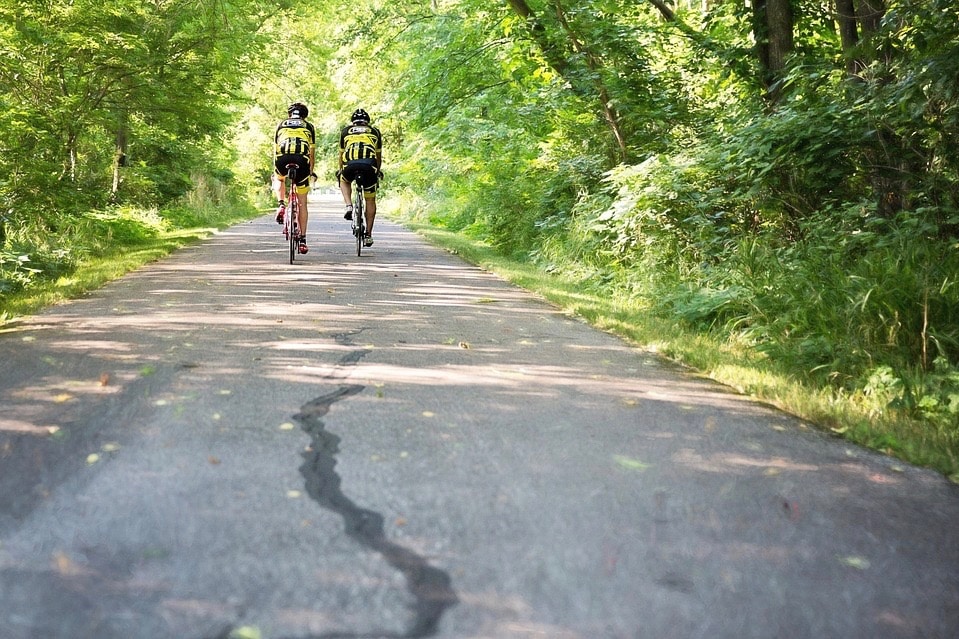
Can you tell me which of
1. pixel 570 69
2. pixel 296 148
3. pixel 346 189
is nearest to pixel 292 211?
pixel 296 148

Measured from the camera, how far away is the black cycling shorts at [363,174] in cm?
1348

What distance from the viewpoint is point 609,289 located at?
1112 centimetres

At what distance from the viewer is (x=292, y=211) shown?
42.6 ft

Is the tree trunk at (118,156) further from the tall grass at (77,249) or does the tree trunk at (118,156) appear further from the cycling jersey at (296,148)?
the cycling jersey at (296,148)

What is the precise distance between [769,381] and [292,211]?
8.63 m

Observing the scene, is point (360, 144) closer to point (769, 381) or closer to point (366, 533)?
point (769, 381)

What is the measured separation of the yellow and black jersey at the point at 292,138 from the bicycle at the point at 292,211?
203 millimetres

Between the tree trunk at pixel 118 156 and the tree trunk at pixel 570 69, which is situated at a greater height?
the tree trunk at pixel 570 69

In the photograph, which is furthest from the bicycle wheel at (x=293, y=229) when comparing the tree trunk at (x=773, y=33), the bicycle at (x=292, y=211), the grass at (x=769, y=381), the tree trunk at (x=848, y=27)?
the tree trunk at (x=848, y=27)

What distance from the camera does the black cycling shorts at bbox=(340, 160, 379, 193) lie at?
44.2 ft

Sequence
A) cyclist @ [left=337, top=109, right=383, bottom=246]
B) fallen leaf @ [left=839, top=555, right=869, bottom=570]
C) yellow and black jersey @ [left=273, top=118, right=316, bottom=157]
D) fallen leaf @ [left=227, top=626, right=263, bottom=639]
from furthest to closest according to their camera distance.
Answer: cyclist @ [left=337, top=109, right=383, bottom=246], yellow and black jersey @ [left=273, top=118, right=316, bottom=157], fallen leaf @ [left=839, top=555, right=869, bottom=570], fallen leaf @ [left=227, top=626, right=263, bottom=639]

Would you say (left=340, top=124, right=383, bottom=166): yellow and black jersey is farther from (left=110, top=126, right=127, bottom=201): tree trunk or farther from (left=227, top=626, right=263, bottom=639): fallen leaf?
(left=227, top=626, right=263, bottom=639): fallen leaf

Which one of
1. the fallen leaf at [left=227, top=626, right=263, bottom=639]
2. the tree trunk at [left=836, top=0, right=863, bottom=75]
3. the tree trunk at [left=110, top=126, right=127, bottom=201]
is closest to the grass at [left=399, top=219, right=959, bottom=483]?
the fallen leaf at [left=227, top=626, right=263, bottom=639]

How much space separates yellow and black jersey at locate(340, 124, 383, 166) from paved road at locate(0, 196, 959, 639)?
7.32 m
